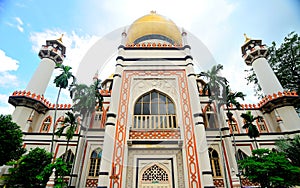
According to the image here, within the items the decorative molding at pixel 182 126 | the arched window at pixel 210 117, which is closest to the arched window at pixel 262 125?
the arched window at pixel 210 117

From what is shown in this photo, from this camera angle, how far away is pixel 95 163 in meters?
9.72

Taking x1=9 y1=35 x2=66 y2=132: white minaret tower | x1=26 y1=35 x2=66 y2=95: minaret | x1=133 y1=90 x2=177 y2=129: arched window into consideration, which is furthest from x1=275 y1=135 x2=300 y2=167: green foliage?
x1=26 y1=35 x2=66 y2=95: minaret

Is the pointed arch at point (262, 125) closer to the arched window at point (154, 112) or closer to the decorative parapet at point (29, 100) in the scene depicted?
the arched window at point (154, 112)

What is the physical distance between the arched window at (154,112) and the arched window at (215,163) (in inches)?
142

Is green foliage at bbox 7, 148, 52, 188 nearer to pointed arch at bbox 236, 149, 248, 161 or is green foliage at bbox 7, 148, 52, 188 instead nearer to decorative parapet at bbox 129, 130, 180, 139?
decorative parapet at bbox 129, 130, 180, 139

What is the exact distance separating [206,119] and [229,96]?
7.28 ft

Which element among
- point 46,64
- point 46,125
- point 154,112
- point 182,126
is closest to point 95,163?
point 154,112

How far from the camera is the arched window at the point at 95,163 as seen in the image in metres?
9.46

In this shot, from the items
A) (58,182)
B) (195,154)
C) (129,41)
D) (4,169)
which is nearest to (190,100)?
(195,154)

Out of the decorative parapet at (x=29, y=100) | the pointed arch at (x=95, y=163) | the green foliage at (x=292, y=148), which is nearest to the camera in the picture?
the green foliage at (x=292, y=148)

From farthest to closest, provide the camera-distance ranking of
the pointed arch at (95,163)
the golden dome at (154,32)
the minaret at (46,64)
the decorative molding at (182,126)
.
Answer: the golden dome at (154,32) < the minaret at (46,64) < the pointed arch at (95,163) < the decorative molding at (182,126)

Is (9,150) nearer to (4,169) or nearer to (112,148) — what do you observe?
(4,169)

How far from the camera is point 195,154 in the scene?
7605 mm

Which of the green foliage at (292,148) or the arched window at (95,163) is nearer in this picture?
the green foliage at (292,148)
